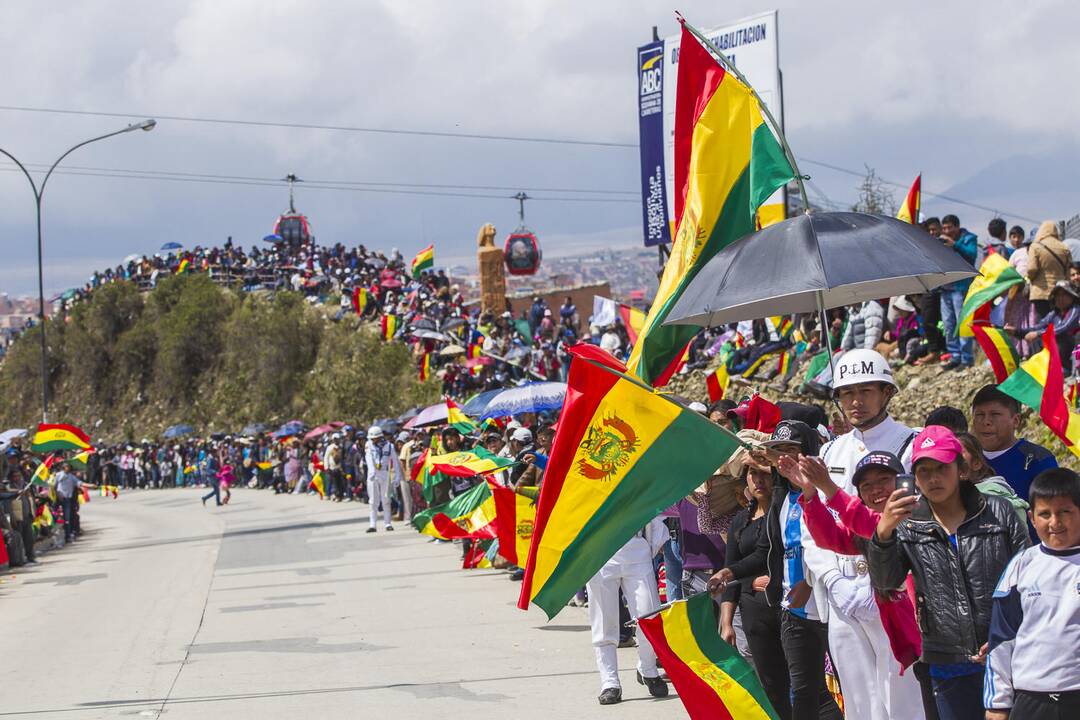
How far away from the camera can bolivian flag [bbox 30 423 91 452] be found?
28375 mm

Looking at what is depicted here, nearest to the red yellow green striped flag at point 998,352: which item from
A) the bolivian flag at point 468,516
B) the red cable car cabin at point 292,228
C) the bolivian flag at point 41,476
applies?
the bolivian flag at point 468,516

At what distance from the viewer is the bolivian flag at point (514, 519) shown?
1259cm

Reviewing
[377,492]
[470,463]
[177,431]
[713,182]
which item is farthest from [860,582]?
[177,431]

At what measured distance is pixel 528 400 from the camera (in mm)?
18797

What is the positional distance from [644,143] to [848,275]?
23.0 meters

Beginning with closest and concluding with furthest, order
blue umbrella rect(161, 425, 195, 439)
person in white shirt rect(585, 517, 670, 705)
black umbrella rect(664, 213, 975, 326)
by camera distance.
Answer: black umbrella rect(664, 213, 975, 326)
person in white shirt rect(585, 517, 670, 705)
blue umbrella rect(161, 425, 195, 439)

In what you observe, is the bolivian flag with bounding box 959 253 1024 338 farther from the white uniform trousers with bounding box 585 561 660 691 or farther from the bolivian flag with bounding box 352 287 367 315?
the bolivian flag with bounding box 352 287 367 315

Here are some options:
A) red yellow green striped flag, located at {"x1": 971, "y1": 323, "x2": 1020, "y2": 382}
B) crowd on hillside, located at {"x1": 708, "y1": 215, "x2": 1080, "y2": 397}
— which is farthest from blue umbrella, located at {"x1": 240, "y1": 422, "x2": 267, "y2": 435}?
red yellow green striped flag, located at {"x1": 971, "y1": 323, "x2": 1020, "y2": 382}

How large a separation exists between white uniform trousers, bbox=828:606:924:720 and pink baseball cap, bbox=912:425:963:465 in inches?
37.4

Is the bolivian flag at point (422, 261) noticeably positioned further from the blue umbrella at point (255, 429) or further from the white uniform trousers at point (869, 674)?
the white uniform trousers at point (869, 674)

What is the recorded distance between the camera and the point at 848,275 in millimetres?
6422

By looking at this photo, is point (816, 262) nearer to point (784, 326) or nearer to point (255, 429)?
point (784, 326)

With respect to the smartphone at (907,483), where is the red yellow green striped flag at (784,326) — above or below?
above

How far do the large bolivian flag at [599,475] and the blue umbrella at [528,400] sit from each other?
489 inches
